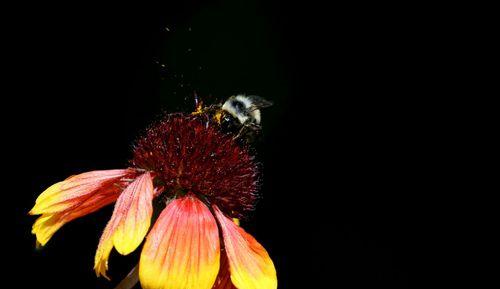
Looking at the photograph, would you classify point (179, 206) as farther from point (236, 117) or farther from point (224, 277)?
point (236, 117)

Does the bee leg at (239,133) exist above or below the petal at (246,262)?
above

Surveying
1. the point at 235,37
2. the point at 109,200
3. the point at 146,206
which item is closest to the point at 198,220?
the point at 146,206

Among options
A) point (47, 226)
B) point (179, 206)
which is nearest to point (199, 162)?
point (179, 206)

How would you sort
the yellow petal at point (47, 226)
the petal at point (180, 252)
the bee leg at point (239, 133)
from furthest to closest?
1. the bee leg at point (239, 133)
2. the yellow petal at point (47, 226)
3. the petal at point (180, 252)

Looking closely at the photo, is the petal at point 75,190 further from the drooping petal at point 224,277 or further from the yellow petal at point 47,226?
the drooping petal at point 224,277

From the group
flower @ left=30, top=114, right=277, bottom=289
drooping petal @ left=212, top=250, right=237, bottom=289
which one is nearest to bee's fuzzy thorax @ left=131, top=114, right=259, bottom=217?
flower @ left=30, top=114, right=277, bottom=289

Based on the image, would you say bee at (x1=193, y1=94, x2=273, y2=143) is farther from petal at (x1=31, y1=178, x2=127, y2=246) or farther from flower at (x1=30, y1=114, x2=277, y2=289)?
petal at (x1=31, y1=178, x2=127, y2=246)

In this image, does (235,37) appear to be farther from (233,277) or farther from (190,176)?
(233,277)

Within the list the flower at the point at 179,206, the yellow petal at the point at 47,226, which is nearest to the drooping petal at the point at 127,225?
the flower at the point at 179,206
